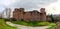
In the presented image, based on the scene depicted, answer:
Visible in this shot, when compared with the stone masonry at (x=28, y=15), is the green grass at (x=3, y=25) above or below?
below

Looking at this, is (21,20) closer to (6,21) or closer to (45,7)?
(6,21)

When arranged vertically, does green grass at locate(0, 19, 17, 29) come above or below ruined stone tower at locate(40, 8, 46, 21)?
below

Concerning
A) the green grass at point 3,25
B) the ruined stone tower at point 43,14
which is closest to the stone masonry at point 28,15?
the ruined stone tower at point 43,14

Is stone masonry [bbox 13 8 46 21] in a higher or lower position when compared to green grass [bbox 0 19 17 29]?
higher

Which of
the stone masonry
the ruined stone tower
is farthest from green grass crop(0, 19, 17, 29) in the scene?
the ruined stone tower

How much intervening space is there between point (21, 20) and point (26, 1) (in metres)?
0.41

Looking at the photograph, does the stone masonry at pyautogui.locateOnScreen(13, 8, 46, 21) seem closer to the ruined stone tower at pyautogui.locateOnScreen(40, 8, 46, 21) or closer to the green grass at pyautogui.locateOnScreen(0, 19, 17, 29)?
the ruined stone tower at pyautogui.locateOnScreen(40, 8, 46, 21)

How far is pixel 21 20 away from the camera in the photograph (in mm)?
2926

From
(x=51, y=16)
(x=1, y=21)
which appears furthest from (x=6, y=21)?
(x=51, y=16)

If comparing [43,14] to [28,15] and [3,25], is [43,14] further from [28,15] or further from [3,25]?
[3,25]

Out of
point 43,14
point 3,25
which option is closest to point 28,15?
point 43,14

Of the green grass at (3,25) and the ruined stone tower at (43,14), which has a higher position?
the ruined stone tower at (43,14)

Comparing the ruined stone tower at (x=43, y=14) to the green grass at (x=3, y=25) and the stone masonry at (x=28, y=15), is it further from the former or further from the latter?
the green grass at (x=3, y=25)

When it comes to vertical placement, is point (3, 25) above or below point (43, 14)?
below
